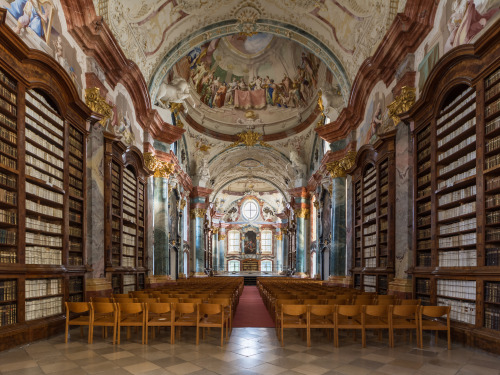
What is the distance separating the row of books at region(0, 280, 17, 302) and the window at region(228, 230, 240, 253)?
41.0m

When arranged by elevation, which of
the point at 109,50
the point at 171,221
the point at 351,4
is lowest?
the point at 171,221

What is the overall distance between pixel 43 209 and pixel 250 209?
40383 millimetres

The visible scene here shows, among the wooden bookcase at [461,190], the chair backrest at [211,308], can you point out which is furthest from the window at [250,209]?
the chair backrest at [211,308]

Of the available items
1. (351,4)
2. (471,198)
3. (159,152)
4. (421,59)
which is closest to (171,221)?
(159,152)

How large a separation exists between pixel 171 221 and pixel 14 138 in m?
14.9

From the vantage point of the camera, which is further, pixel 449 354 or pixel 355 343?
pixel 355 343

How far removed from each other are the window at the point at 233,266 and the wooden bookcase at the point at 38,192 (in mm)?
38629

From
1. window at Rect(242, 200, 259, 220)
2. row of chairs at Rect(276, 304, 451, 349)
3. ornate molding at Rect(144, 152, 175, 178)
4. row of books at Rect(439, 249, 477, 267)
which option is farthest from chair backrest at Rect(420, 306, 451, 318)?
window at Rect(242, 200, 259, 220)

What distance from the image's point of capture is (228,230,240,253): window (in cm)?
4675

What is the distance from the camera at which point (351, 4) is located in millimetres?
11906

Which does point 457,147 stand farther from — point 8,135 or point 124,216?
point 124,216

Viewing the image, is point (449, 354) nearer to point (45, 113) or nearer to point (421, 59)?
point (421, 59)

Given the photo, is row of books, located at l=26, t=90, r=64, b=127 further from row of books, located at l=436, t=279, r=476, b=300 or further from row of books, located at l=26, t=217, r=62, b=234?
row of books, located at l=436, t=279, r=476, b=300

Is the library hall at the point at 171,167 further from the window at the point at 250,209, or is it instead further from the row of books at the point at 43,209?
the window at the point at 250,209
